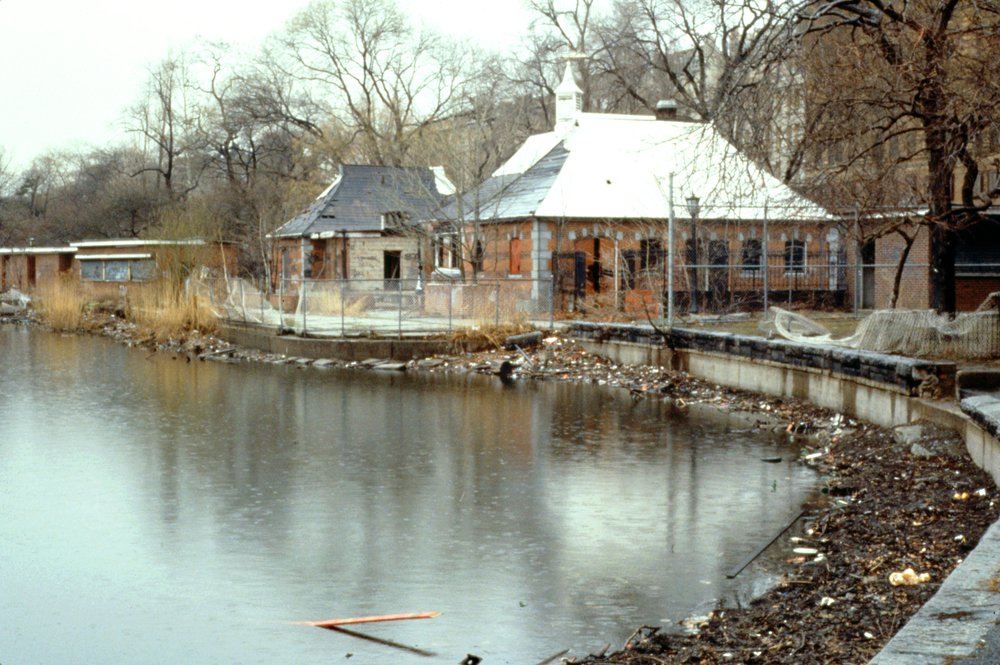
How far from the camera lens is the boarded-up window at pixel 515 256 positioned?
129ft

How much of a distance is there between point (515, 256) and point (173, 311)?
1070 centimetres

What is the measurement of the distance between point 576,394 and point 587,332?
4.95 meters

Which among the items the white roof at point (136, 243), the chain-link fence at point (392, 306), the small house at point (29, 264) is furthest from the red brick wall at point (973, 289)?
the small house at point (29, 264)

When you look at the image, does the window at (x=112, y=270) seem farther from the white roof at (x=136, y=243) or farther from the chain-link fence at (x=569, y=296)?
the chain-link fence at (x=569, y=296)

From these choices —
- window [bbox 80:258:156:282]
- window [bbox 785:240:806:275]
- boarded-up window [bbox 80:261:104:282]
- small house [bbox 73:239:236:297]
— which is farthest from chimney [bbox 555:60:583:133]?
boarded-up window [bbox 80:261:104:282]

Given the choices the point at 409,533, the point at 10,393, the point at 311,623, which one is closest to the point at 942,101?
the point at 409,533

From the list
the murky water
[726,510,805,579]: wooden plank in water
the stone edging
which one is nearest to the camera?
the murky water

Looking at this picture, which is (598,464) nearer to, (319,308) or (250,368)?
(250,368)

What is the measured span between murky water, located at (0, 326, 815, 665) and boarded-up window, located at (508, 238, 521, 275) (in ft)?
53.7

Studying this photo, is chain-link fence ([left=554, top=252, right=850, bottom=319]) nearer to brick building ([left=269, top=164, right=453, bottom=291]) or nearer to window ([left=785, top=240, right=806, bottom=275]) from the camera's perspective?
window ([left=785, top=240, right=806, bottom=275])

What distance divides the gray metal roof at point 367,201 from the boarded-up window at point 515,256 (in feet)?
25.3

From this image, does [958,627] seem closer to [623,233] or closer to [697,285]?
[697,285]

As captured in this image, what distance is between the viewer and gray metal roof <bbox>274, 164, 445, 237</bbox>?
48.2 meters

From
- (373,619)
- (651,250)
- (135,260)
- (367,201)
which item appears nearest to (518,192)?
(651,250)
